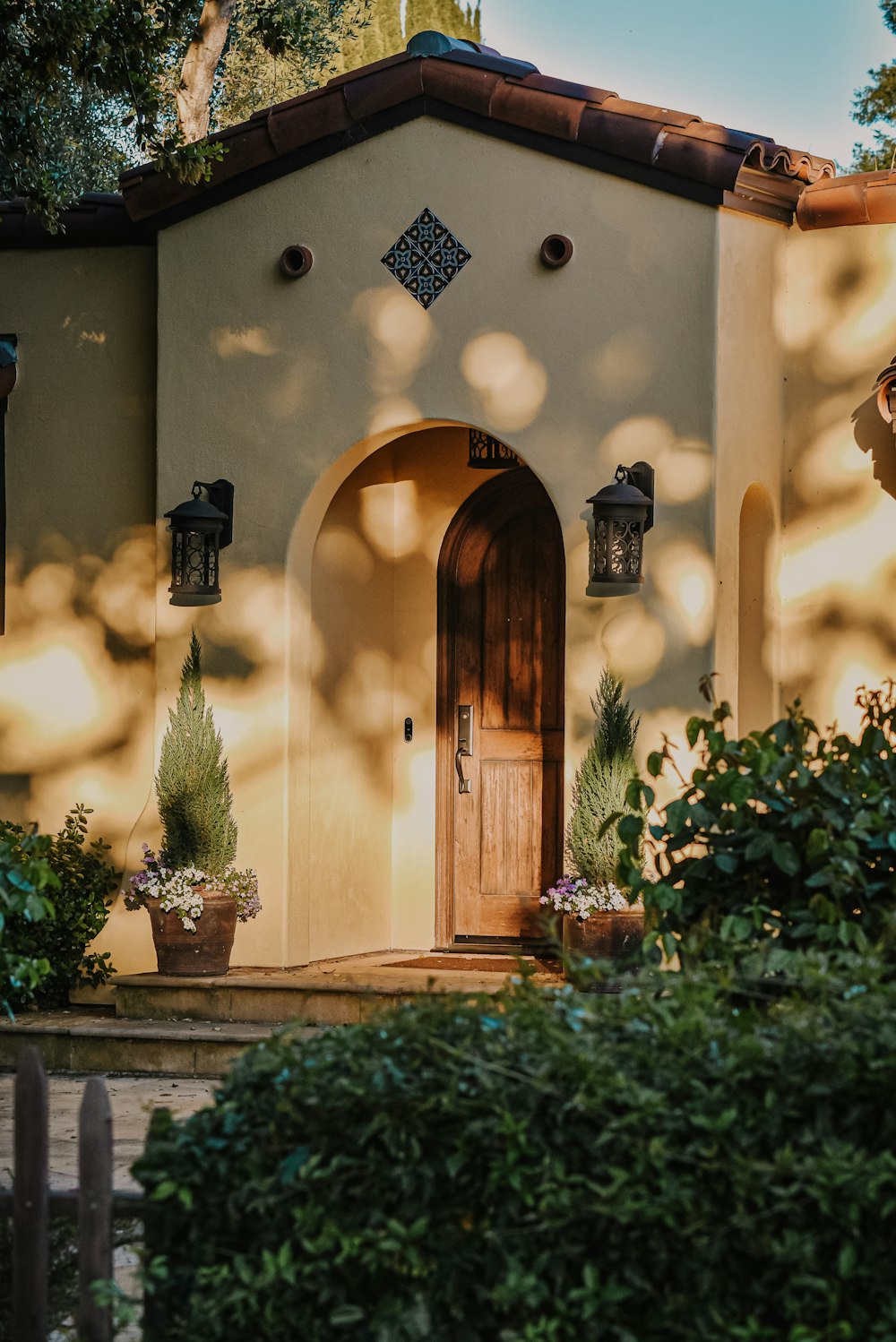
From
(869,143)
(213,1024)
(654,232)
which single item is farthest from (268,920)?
(869,143)

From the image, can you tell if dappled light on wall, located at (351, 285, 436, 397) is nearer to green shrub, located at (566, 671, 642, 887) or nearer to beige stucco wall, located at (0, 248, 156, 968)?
beige stucco wall, located at (0, 248, 156, 968)

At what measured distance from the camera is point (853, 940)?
356cm

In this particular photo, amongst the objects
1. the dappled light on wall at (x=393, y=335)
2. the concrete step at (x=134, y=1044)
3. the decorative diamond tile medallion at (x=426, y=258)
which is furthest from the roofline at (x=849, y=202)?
the concrete step at (x=134, y=1044)

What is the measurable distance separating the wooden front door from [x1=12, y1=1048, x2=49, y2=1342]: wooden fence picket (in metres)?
5.27

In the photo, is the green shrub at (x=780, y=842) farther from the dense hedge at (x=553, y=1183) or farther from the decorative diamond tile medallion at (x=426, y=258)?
the decorative diamond tile medallion at (x=426, y=258)

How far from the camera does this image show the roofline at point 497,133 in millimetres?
7344

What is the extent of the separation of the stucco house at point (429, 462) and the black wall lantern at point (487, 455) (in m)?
0.03

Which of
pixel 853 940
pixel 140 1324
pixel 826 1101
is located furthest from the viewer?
pixel 853 940

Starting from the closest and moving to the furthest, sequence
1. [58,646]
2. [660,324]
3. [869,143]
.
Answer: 1. [660,324]
2. [58,646]
3. [869,143]

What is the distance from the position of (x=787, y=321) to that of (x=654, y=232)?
1058 mm

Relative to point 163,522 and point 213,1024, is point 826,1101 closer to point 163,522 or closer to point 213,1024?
point 213,1024

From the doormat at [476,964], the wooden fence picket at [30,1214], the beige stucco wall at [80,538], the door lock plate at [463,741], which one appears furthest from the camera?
the door lock plate at [463,741]

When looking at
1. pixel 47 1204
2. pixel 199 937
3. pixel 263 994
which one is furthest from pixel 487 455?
pixel 47 1204

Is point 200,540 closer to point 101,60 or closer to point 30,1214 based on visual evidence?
point 101,60
